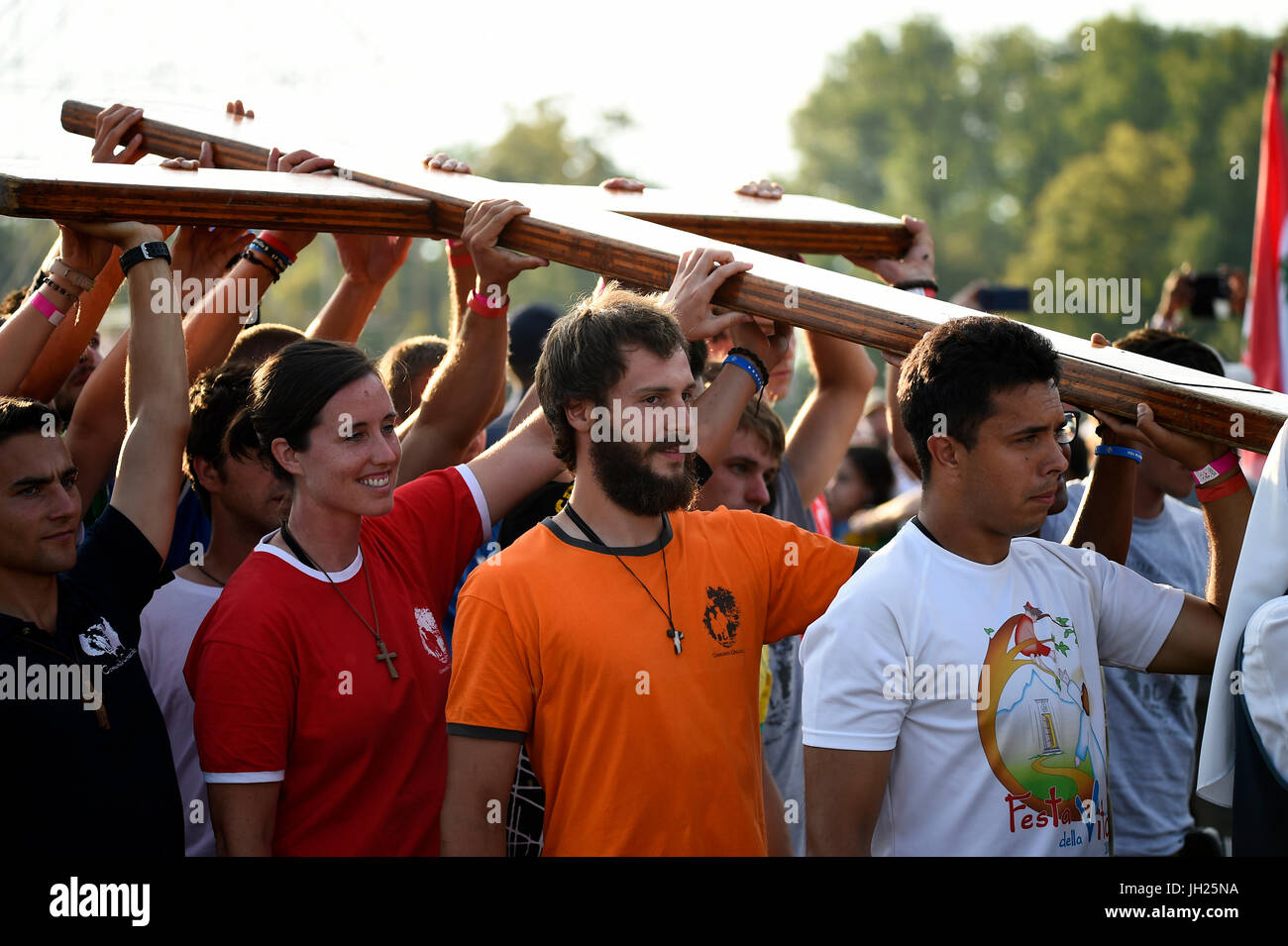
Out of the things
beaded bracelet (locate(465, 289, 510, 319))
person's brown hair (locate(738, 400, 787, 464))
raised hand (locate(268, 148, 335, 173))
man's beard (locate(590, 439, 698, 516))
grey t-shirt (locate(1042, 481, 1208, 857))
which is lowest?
grey t-shirt (locate(1042, 481, 1208, 857))

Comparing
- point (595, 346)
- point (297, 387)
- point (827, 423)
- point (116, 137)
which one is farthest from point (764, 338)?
point (116, 137)

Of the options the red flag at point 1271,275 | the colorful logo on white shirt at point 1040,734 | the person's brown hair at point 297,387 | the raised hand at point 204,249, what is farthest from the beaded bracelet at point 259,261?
the red flag at point 1271,275

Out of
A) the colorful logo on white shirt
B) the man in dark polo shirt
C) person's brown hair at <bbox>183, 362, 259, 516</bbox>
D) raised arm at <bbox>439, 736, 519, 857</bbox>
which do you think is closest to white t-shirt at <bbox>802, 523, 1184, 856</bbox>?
the colorful logo on white shirt

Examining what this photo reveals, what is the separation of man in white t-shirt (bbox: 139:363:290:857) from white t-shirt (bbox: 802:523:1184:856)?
4.64 feet

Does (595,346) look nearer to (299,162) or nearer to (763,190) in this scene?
(299,162)

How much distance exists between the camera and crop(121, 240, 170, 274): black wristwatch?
3004 mm

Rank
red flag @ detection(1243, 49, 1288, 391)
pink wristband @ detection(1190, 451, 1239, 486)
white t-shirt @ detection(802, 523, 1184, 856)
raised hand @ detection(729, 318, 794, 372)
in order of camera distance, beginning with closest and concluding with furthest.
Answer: white t-shirt @ detection(802, 523, 1184, 856) → pink wristband @ detection(1190, 451, 1239, 486) → raised hand @ detection(729, 318, 794, 372) → red flag @ detection(1243, 49, 1288, 391)

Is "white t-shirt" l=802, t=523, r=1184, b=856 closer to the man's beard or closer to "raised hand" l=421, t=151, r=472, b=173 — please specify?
the man's beard

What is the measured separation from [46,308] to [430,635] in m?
1.19

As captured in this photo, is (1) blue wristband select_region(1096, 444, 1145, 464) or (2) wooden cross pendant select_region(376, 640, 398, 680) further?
(1) blue wristband select_region(1096, 444, 1145, 464)

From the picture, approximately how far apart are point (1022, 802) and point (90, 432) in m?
2.50

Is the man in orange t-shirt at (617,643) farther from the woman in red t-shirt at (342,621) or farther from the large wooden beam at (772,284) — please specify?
the woman in red t-shirt at (342,621)

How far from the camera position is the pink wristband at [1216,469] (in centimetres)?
269
